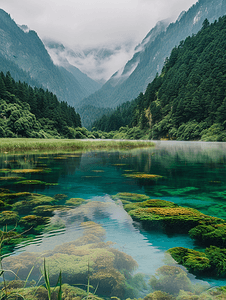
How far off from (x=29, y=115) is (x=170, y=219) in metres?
80.7

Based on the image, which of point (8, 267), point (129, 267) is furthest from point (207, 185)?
point (8, 267)

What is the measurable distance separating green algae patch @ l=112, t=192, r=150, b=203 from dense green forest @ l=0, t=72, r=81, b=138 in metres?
62.1

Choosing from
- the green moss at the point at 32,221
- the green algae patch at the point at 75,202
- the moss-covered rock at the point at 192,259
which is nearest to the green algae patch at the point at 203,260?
the moss-covered rock at the point at 192,259

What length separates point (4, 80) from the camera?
84000 mm

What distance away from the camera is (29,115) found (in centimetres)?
7856

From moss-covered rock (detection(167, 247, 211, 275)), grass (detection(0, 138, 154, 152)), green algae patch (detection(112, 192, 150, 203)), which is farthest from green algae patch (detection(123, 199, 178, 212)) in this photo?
grass (detection(0, 138, 154, 152))

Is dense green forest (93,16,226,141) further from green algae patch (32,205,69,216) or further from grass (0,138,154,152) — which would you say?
green algae patch (32,205,69,216)

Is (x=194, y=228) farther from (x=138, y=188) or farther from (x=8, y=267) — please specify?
(x=138, y=188)

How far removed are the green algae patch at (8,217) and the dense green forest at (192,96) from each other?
267 feet

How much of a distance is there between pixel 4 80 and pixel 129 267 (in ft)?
312

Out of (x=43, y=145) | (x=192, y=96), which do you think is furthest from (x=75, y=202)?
(x=192, y=96)

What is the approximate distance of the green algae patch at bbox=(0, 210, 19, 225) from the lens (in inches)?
222

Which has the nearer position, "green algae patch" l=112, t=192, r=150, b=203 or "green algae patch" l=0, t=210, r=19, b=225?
"green algae patch" l=0, t=210, r=19, b=225

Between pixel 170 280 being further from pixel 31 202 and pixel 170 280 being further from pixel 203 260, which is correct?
pixel 31 202
